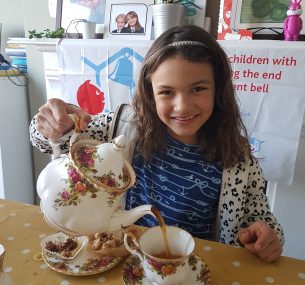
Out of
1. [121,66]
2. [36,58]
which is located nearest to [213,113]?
[121,66]

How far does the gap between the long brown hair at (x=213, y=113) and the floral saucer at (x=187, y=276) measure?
319 mm

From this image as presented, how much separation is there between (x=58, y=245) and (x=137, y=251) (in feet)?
0.61

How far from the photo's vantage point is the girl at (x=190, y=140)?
2.40ft

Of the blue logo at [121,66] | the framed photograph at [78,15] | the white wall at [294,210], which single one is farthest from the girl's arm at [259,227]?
the framed photograph at [78,15]

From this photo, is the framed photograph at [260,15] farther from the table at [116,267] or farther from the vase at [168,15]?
the table at [116,267]

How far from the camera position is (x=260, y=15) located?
3.71 feet

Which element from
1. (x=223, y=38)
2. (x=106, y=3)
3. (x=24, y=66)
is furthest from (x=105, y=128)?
(x=24, y=66)

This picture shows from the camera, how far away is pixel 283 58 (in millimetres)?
1087

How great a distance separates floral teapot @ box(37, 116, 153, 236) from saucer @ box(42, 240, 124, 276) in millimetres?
103

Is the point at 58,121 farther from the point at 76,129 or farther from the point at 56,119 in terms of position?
the point at 76,129

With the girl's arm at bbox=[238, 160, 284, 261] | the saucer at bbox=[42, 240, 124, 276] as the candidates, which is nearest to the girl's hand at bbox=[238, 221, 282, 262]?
the girl's arm at bbox=[238, 160, 284, 261]

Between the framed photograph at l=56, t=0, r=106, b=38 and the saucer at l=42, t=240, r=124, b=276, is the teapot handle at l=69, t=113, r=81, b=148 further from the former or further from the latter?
the framed photograph at l=56, t=0, r=106, b=38

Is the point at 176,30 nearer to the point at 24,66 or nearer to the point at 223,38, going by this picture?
the point at 223,38

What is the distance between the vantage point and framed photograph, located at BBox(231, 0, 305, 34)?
1115 mm
